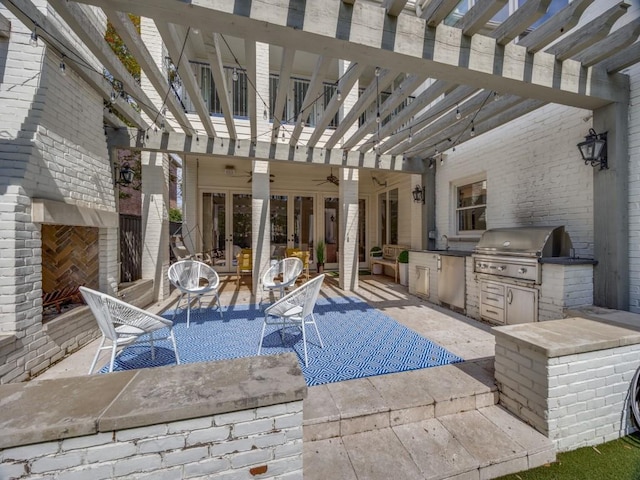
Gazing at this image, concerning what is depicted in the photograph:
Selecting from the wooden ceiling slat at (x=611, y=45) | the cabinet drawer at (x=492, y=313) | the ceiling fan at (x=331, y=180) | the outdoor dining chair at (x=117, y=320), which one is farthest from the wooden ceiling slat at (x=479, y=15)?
the ceiling fan at (x=331, y=180)

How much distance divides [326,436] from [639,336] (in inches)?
99.8

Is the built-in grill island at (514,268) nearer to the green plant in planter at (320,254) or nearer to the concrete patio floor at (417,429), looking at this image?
the concrete patio floor at (417,429)

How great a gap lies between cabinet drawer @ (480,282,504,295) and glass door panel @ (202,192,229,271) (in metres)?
6.83

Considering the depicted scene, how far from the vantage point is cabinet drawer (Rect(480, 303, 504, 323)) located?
12.5 feet

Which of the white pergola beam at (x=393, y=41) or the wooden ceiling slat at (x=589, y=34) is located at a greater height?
the wooden ceiling slat at (x=589, y=34)

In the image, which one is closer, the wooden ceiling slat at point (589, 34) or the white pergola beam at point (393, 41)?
the white pergola beam at point (393, 41)

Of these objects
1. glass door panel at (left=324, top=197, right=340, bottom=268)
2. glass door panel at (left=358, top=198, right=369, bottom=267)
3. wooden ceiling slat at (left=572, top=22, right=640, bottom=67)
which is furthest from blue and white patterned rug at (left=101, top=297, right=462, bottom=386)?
glass door panel at (left=358, top=198, right=369, bottom=267)

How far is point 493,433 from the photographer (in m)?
1.91

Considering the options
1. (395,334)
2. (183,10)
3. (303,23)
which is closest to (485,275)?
(395,334)

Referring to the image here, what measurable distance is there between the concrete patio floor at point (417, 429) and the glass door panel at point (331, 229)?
6.76 meters

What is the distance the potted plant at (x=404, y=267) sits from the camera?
268 inches

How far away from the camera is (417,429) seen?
1951mm

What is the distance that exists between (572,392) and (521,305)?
71.7 inches

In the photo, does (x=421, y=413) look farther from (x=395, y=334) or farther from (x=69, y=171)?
(x=69, y=171)
